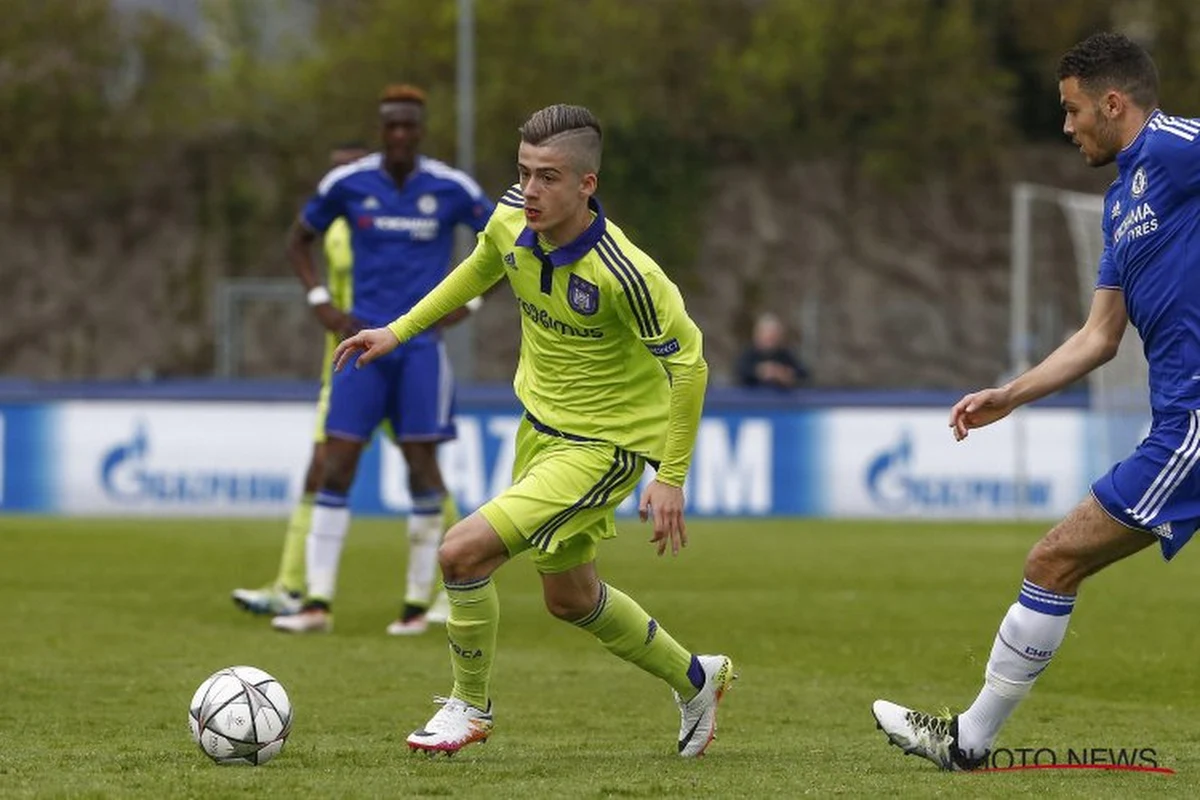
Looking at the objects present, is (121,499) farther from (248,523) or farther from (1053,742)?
(1053,742)

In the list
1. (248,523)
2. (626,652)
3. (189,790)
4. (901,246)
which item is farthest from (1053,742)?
(901,246)

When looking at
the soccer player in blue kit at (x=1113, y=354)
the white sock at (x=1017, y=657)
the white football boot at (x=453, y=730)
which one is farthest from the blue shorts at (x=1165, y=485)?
the white football boot at (x=453, y=730)

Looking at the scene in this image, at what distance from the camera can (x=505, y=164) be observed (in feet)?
112

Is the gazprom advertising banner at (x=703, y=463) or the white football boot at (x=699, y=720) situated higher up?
the white football boot at (x=699, y=720)

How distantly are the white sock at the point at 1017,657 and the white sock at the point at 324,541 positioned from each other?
18.3ft

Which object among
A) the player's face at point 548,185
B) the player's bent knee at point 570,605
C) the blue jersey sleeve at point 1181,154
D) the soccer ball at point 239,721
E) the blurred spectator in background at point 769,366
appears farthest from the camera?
the blurred spectator in background at point 769,366

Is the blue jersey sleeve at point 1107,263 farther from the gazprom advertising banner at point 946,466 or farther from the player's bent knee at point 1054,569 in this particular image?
the gazprom advertising banner at point 946,466

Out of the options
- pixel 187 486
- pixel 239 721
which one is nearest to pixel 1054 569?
pixel 239 721

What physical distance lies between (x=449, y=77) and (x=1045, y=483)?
15417 millimetres

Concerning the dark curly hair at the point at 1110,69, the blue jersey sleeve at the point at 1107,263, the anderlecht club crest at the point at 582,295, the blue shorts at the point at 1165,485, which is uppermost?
the dark curly hair at the point at 1110,69

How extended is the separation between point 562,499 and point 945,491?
15.3 metres

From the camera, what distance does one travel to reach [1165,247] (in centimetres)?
704

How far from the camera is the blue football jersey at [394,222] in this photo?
12.5 meters

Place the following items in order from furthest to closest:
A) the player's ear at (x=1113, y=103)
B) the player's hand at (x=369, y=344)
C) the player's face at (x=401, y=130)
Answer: the player's face at (x=401, y=130)
the player's hand at (x=369, y=344)
the player's ear at (x=1113, y=103)
